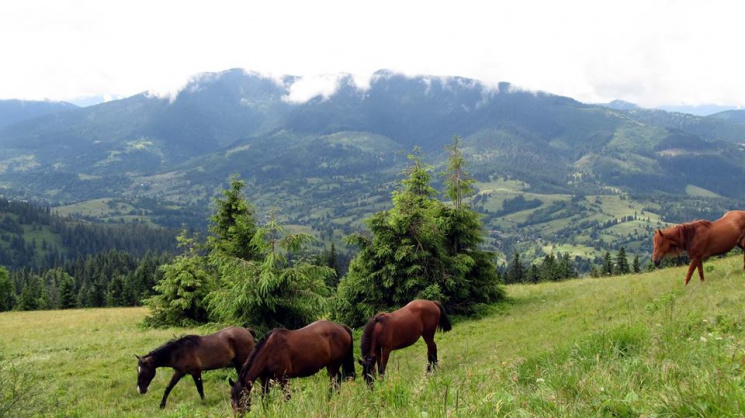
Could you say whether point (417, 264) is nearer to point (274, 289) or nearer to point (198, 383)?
point (274, 289)

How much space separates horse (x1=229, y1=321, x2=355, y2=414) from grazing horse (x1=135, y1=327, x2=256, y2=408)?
13.1 ft

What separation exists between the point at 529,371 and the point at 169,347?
10854 mm

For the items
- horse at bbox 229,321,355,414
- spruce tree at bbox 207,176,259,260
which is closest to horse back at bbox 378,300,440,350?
horse at bbox 229,321,355,414

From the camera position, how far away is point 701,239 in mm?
14984

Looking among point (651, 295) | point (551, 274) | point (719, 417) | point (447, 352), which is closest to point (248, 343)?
point (447, 352)

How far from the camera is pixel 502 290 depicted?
27484 mm

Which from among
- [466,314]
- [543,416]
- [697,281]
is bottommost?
[466,314]

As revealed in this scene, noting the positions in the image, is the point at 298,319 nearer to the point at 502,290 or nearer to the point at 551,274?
the point at 502,290

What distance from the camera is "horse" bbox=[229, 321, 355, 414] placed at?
1019cm

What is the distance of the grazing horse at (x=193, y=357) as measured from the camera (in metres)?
13.2

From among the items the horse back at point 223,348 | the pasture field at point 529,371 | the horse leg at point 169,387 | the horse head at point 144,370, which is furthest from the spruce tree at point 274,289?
the horse head at point 144,370

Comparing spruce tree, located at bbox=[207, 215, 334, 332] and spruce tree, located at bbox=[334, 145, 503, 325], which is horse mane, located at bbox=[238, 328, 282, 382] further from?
spruce tree, located at bbox=[334, 145, 503, 325]

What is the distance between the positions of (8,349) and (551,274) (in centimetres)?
6970

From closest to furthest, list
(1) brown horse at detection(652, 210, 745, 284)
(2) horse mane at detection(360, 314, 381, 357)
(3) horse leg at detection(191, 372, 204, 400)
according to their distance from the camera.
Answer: (2) horse mane at detection(360, 314, 381, 357), (3) horse leg at detection(191, 372, 204, 400), (1) brown horse at detection(652, 210, 745, 284)
